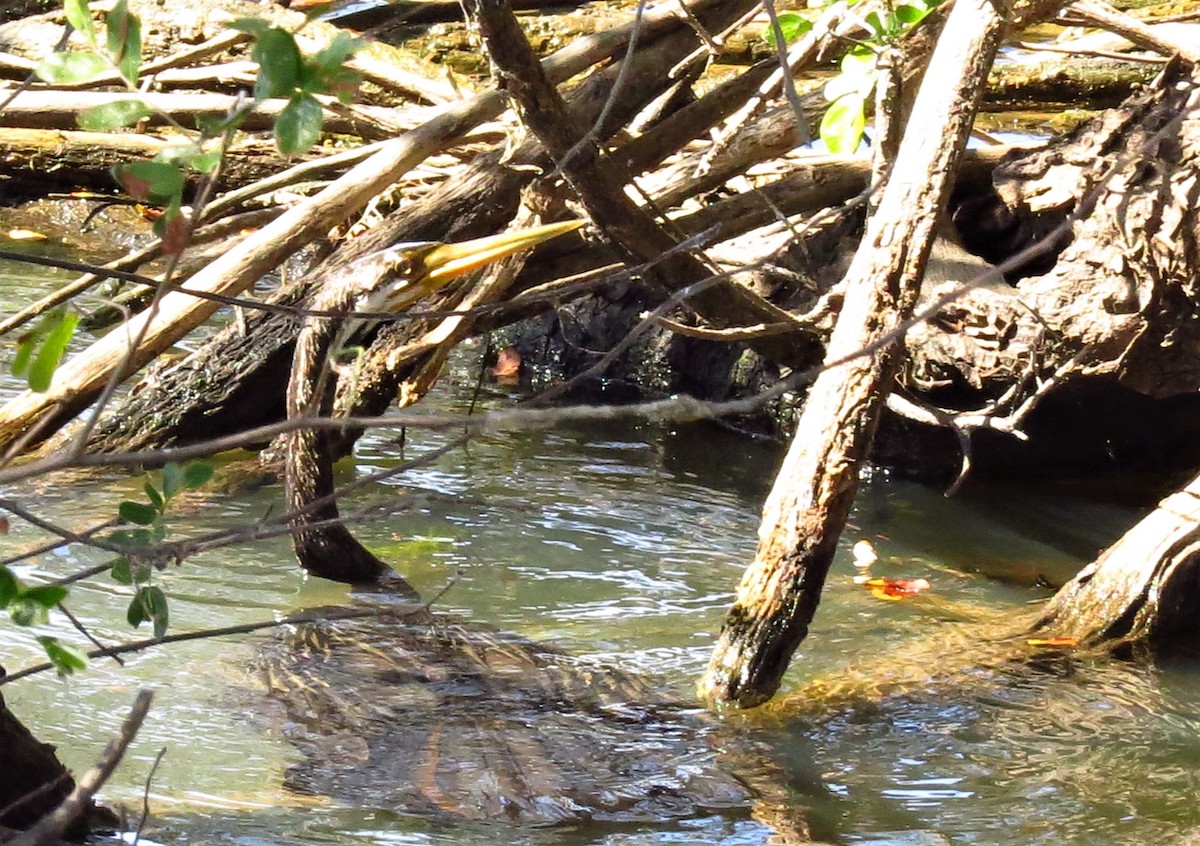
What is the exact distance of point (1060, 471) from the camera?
6266mm

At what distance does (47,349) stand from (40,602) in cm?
31

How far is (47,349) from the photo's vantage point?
1615 mm

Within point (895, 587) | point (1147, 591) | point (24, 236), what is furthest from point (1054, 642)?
point (24, 236)

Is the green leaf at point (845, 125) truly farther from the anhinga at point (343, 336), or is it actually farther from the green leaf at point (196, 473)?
the green leaf at point (196, 473)

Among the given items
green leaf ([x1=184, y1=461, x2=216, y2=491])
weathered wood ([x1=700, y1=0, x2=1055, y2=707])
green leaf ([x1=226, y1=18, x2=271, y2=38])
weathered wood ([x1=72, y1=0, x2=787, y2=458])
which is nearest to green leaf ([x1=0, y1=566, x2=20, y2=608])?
green leaf ([x1=184, y1=461, x2=216, y2=491])

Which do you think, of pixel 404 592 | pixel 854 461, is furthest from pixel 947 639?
pixel 404 592

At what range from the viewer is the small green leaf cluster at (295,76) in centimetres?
135

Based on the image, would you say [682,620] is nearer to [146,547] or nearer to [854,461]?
[854,461]

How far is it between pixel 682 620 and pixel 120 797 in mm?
2084

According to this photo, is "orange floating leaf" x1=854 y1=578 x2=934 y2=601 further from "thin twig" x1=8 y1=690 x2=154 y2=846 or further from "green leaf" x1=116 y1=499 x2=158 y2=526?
"thin twig" x1=8 y1=690 x2=154 y2=846

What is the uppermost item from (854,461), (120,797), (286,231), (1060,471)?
(286,231)

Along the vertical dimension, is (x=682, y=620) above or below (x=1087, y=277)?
below

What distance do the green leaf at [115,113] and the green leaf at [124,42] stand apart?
0.03m

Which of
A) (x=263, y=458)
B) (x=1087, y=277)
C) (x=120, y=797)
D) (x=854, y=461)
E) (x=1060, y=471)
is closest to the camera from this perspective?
(x=120, y=797)
